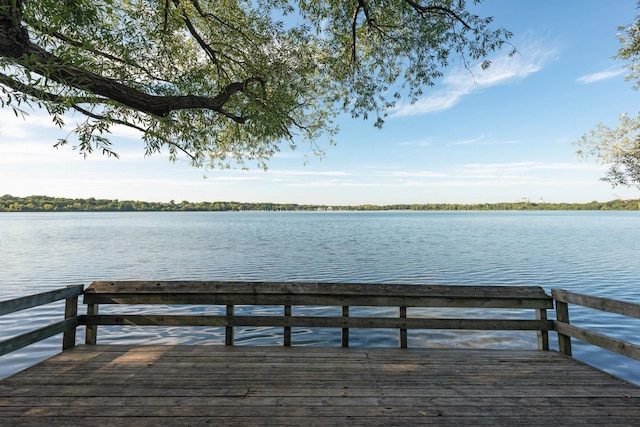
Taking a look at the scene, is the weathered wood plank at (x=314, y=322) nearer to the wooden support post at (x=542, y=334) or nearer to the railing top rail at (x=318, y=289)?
the wooden support post at (x=542, y=334)

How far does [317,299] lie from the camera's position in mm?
5141

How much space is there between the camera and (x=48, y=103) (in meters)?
4.38

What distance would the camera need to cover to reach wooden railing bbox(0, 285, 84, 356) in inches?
153

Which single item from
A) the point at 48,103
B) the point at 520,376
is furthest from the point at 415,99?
the point at 48,103

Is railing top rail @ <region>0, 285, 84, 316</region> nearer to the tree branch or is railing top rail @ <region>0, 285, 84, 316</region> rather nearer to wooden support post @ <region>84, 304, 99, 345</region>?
wooden support post @ <region>84, 304, 99, 345</region>

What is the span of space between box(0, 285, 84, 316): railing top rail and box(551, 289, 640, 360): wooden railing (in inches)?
273

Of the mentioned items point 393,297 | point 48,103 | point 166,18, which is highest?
point 166,18

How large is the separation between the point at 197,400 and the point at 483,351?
4159mm

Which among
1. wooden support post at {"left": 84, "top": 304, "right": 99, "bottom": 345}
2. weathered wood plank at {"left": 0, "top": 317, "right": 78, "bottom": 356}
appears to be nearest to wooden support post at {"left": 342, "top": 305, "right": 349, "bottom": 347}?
wooden support post at {"left": 84, "top": 304, "right": 99, "bottom": 345}

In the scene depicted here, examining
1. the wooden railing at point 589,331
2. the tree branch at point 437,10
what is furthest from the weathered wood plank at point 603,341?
the tree branch at point 437,10

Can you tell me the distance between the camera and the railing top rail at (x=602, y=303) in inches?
153

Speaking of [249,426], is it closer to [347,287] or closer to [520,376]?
[347,287]

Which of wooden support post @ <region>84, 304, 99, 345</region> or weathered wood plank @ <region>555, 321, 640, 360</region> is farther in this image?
wooden support post @ <region>84, 304, 99, 345</region>

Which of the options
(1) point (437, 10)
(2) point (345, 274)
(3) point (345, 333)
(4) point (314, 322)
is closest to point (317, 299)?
(4) point (314, 322)
